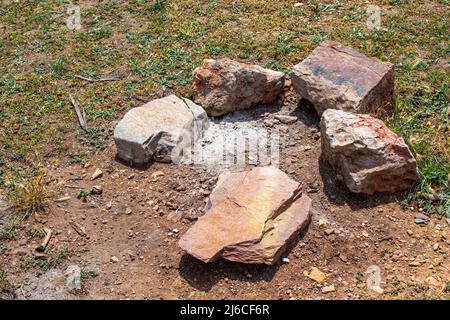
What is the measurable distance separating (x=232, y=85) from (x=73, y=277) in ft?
7.87

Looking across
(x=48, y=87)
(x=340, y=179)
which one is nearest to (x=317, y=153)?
(x=340, y=179)

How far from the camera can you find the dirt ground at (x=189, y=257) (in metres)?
4.42

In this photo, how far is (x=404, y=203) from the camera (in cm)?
494

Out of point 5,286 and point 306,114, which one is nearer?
point 5,286

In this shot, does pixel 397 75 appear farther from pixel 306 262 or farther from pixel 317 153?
pixel 306 262

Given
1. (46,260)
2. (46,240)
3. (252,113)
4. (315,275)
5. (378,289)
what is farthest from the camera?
(252,113)

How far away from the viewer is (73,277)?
4.58 metres

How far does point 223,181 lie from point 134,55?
2.57m

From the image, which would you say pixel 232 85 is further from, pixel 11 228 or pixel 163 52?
pixel 11 228

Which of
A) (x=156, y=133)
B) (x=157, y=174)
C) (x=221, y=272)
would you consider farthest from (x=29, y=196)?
(x=221, y=272)

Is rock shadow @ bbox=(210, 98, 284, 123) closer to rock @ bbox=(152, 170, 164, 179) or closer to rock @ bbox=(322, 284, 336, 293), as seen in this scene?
rock @ bbox=(152, 170, 164, 179)

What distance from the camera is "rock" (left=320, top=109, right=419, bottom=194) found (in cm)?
482

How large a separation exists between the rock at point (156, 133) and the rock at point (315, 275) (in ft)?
5.60

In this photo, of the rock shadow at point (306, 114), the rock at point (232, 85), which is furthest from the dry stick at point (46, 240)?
the rock shadow at point (306, 114)
